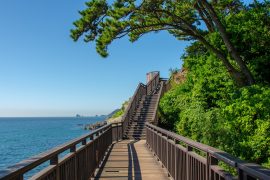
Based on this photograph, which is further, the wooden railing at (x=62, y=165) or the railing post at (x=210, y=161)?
the railing post at (x=210, y=161)

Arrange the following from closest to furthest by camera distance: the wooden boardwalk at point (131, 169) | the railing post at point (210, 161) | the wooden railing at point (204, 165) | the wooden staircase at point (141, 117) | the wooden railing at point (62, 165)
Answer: the wooden railing at point (204, 165)
the wooden railing at point (62, 165)
the railing post at point (210, 161)
the wooden boardwalk at point (131, 169)
the wooden staircase at point (141, 117)

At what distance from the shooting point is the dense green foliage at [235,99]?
9734 mm

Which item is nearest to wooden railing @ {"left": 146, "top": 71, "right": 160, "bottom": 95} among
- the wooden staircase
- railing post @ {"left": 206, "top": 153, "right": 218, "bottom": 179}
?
the wooden staircase

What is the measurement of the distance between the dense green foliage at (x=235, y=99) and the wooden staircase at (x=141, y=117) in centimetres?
485

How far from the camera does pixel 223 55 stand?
48.5ft

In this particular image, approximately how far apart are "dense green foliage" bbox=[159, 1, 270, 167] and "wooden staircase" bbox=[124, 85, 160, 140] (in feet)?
15.9

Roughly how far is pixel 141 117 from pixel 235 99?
18478mm

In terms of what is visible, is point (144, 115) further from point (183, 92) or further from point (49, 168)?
point (49, 168)

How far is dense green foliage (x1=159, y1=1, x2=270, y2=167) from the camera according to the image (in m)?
9.73

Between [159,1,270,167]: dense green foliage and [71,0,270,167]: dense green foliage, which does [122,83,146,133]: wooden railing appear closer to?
[159,1,270,167]: dense green foliage

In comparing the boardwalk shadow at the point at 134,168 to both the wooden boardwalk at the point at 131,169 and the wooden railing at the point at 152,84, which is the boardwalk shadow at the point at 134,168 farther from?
the wooden railing at the point at 152,84

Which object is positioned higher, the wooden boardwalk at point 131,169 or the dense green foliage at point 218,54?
the dense green foliage at point 218,54

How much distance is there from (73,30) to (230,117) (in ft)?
26.9

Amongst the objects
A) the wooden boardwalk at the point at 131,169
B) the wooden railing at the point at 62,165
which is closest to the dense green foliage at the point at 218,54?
the wooden boardwalk at the point at 131,169
